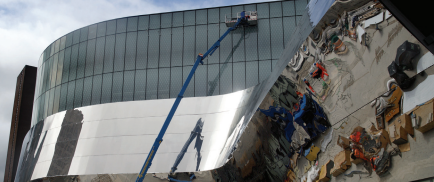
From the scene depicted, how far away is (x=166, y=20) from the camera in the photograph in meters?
24.9

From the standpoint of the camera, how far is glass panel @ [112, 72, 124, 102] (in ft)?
77.4

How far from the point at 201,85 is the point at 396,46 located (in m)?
17.1

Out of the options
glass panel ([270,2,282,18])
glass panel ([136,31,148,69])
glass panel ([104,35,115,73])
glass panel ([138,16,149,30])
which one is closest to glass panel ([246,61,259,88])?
glass panel ([270,2,282,18])

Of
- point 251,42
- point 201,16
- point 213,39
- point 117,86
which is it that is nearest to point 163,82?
point 117,86

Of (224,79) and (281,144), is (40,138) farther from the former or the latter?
(281,144)

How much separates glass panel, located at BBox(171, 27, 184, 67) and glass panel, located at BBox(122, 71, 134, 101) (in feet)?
9.45

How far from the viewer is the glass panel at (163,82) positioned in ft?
75.5

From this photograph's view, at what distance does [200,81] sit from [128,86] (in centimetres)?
478

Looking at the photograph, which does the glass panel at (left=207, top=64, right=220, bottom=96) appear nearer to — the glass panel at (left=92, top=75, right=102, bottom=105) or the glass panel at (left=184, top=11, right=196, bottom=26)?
the glass panel at (left=184, top=11, right=196, bottom=26)

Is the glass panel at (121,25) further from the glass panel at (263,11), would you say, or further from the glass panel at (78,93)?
the glass panel at (263,11)

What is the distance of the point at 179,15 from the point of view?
81.3 feet

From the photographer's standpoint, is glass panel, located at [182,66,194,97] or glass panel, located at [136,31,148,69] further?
glass panel, located at [136,31,148,69]

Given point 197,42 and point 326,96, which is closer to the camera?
point 326,96

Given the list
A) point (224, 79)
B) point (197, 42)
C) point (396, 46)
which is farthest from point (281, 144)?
point (197, 42)
